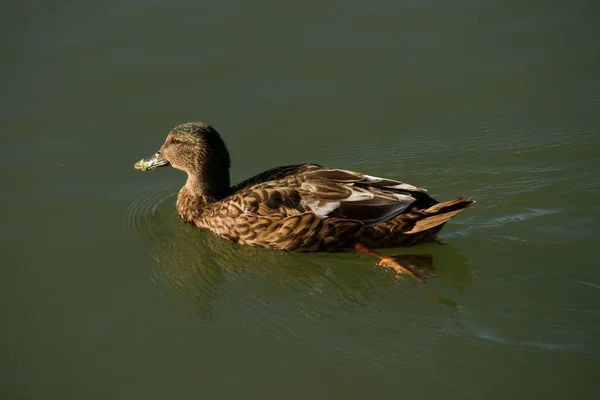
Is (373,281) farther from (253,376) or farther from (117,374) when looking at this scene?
(117,374)

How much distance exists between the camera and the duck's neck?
7.83m

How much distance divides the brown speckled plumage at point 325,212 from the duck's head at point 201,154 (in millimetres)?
303

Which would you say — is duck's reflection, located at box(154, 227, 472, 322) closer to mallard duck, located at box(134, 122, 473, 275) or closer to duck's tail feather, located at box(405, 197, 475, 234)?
Answer: mallard duck, located at box(134, 122, 473, 275)

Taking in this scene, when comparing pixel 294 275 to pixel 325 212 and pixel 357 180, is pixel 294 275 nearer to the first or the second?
pixel 325 212

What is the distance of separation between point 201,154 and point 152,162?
64cm

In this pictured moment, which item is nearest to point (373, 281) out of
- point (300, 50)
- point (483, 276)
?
point (483, 276)

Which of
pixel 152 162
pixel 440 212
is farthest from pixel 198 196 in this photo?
pixel 440 212

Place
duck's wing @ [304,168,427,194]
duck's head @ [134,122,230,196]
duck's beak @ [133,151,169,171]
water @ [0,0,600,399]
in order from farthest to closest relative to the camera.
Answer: duck's beak @ [133,151,169,171] → duck's head @ [134,122,230,196] → duck's wing @ [304,168,427,194] → water @ [0,0,600,399]

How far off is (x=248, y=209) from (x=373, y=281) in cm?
139

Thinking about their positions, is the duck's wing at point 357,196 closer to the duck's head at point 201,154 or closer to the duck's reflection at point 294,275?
the duck's reflection at point 294,275

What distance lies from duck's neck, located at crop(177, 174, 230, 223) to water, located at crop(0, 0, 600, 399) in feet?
0.75

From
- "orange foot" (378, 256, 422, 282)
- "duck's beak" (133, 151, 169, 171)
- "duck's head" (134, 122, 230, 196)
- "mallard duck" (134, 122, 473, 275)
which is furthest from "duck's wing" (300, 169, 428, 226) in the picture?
"duck's beak" (133, 151, 169, 171)

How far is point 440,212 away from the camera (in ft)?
23.0

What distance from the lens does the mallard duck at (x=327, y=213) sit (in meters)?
7.16
